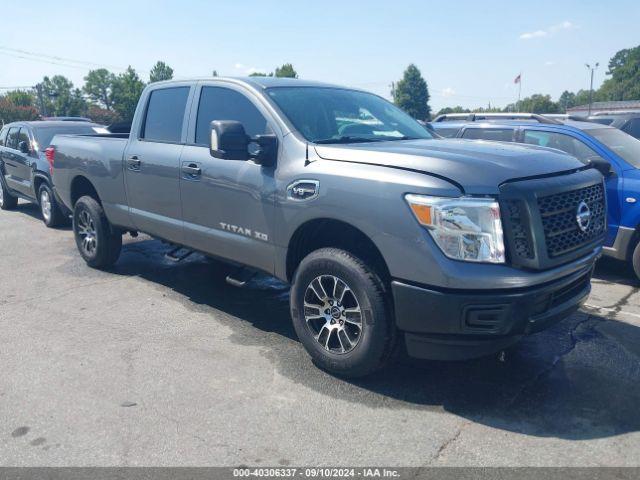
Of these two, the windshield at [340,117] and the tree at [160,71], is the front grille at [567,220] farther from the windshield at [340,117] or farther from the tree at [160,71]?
the tree at [160,71]

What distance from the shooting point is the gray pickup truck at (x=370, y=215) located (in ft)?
10.2

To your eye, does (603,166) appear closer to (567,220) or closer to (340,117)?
(567,220)

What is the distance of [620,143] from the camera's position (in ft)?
21.5

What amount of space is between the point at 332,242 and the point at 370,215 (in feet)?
1.93

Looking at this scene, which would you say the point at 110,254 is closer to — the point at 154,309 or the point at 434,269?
the point at 154,309

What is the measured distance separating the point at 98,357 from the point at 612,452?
343 cm

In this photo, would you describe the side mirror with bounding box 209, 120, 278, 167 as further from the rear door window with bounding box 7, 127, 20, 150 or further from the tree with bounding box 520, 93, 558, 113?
the tree with bounding box 520, 93, 558, 113

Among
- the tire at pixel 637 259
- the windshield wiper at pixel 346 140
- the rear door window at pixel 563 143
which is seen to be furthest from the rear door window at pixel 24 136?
the tire at pixel 637 259

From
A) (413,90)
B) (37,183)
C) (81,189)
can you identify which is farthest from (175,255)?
(413,90)

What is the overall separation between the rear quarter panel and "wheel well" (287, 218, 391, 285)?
2.49 metres

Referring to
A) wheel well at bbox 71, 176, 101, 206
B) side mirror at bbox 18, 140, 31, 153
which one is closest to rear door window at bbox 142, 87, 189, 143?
wheel well at bbox 71, 176, 101, 206

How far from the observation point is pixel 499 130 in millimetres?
7234

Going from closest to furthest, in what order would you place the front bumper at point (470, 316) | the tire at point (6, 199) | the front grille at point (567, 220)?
the front bumper at point (470, 316) → the front grille at point (567, 220) → the tire at point (6, 199)

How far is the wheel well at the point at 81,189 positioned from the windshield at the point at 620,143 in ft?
19.2
